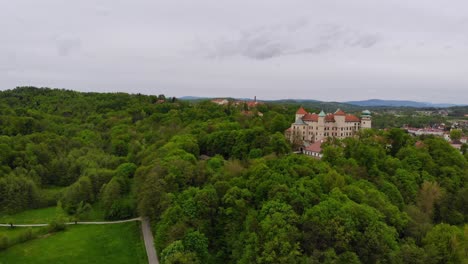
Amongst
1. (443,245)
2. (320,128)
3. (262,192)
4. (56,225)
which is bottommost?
(56,225)

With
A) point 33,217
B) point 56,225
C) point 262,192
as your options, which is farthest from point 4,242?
point 262,192

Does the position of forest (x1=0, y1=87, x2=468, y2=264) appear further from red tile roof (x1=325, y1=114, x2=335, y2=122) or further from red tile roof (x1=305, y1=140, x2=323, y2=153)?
red tile roof (x1=325, y1=114, x2=335, y2=122)

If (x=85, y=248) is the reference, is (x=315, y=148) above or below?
above

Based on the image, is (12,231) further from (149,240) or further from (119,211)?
(149,240)

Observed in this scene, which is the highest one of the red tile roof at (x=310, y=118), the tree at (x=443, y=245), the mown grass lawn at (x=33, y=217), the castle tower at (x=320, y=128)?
the red tile roof at (x=310, y=118)

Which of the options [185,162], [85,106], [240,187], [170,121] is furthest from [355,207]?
[85,106]

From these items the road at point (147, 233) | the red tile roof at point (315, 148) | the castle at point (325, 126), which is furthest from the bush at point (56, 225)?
the castle at point (325, 126)

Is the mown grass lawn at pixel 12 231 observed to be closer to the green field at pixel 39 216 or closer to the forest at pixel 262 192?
the green field at pixel 39 216
